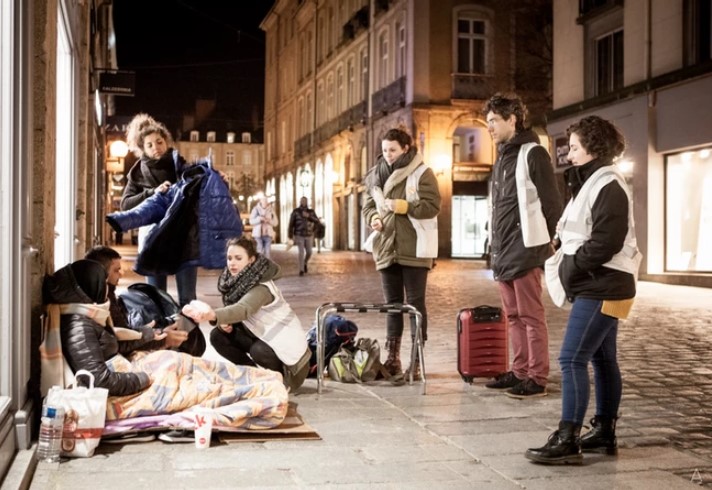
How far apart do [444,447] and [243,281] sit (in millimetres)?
2086

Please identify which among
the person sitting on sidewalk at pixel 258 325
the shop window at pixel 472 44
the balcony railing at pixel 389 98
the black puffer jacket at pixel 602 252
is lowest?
the person sitting on sidewalk at pixel 258 325

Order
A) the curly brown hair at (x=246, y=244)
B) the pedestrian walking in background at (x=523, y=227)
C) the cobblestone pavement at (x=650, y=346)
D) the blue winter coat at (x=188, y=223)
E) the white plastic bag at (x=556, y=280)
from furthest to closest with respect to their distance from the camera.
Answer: the blue winter coat at (x=188, y=223) → the pedestrian walking in background at (x=523, y=227) → the curly brown hair at (x=246, y=244) → the cobblestone pavement at (x=650, y=346) → the white plastic bag at (x=556, y=280)

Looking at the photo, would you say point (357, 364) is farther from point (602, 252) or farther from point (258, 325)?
point (602, 252)

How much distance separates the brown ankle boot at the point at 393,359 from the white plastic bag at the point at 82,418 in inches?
126

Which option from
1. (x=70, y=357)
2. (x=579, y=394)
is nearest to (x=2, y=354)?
(x=70, y=357)

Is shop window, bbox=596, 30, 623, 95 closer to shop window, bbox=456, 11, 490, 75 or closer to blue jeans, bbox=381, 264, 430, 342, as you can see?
shop window, bbox=456, 11, 490, 75

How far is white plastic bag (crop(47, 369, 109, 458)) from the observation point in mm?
4664

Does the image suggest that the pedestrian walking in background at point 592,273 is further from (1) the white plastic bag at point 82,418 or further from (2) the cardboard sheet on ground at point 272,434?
(1) the white plastic bag at point 82,418

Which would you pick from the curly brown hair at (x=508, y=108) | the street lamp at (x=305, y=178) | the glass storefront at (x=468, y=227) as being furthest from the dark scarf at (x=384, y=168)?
the street lamp at (x=305, y=178)

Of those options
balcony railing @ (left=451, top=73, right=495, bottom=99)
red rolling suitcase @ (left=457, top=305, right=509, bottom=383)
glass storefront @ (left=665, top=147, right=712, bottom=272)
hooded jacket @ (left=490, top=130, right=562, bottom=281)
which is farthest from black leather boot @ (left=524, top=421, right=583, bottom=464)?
balcony railing @ (left=451, top=73, right=495, bottom=99)

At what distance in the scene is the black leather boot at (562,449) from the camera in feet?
15.7

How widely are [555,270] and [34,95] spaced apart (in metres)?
3.14

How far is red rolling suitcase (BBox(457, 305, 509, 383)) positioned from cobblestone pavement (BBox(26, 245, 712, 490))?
0.53 ft

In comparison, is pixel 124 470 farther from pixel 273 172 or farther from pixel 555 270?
pixel 273 172
